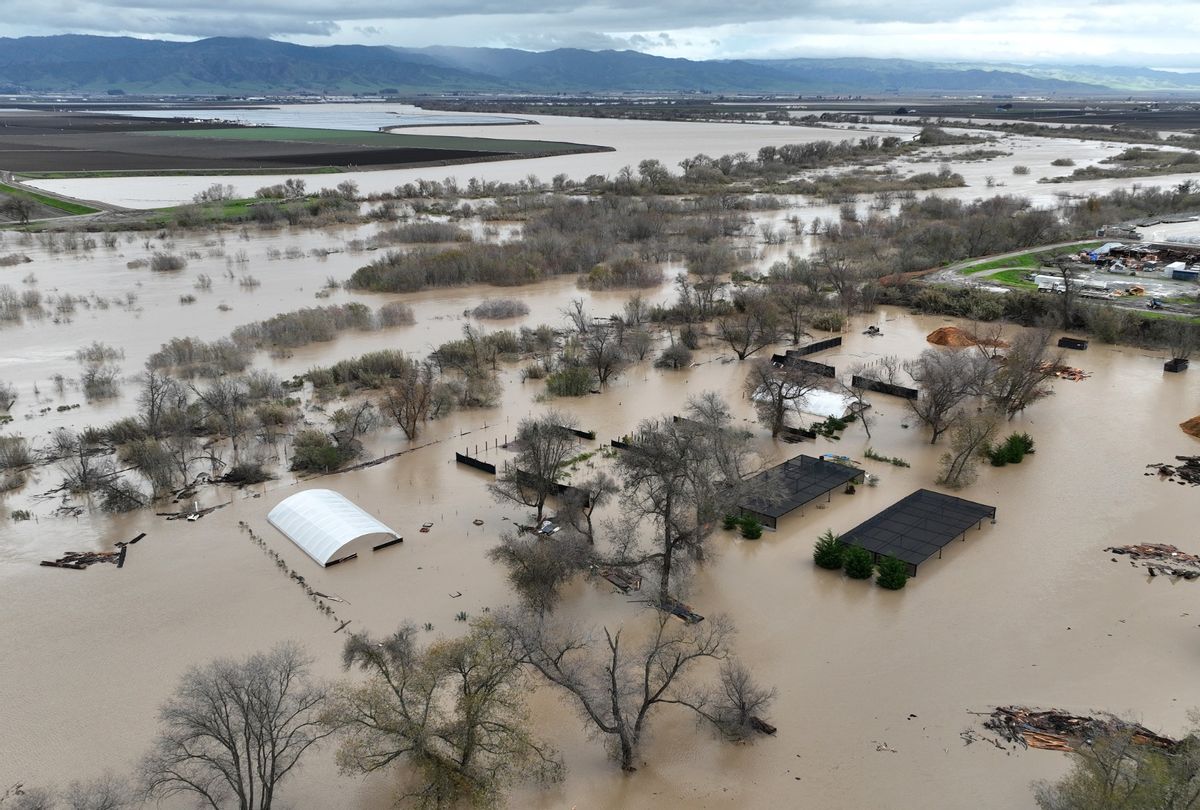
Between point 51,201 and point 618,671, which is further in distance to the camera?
point 51,201

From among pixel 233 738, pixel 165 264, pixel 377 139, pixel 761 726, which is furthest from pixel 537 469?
pixel 377 139

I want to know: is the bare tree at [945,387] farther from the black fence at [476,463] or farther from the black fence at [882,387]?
the black fence at [476,463]

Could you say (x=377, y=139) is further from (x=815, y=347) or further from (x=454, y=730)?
(x=454, y=730)

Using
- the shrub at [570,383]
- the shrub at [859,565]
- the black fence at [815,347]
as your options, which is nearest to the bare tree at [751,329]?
the black fence at [815,347]

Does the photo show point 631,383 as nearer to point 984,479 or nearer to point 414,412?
point 414,412

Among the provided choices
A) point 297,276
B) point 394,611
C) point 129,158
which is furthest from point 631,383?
point 129,158

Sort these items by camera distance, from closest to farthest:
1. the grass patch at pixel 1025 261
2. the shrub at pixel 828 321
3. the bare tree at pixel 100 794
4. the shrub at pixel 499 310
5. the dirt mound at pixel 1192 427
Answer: the bare tree at pixel 100 794 < the dirt mound at pixel 1192 427 < the shrub at pixel 828 321 < the shrub at pixel 499 310 < the grass patch at pixel 1025 261
